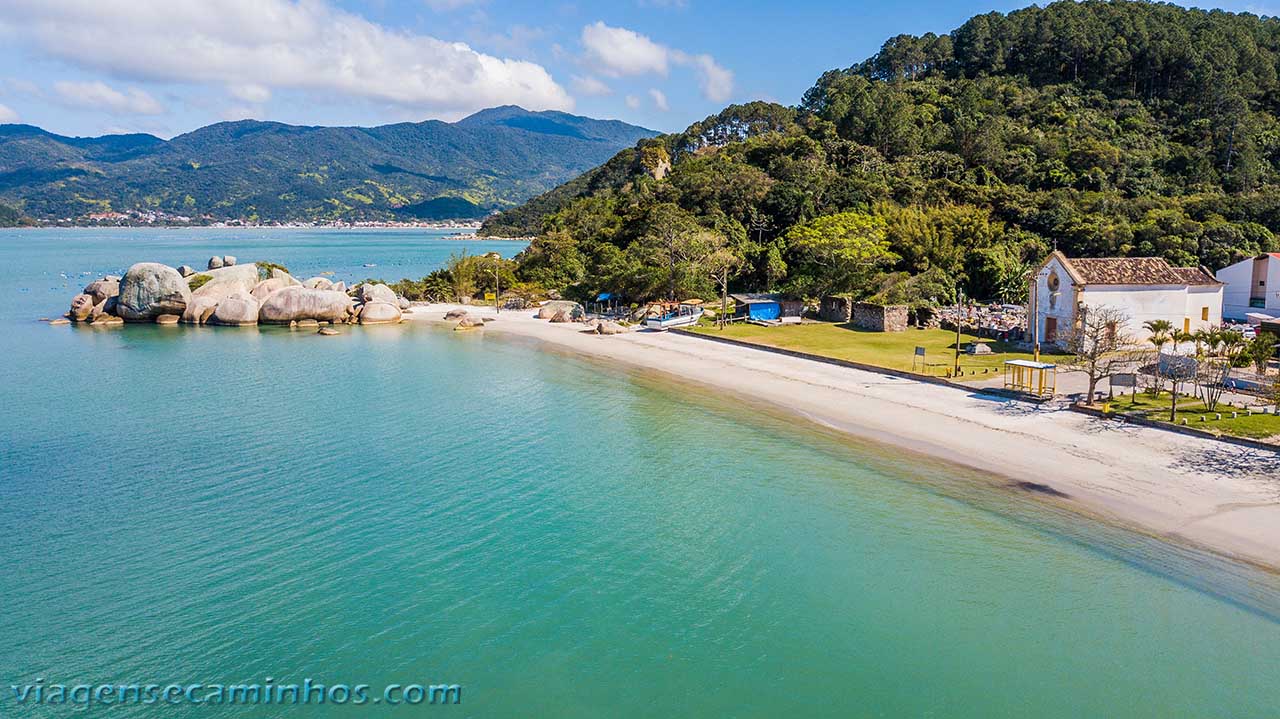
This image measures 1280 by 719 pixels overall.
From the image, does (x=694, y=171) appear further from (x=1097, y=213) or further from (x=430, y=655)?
(x=430, y=655)

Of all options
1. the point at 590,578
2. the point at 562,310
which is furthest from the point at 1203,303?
the point at 562,310

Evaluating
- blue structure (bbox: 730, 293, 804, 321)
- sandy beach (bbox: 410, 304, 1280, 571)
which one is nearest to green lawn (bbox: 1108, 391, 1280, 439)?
sandy beach (bbox: 410, 304, 1280, 571)

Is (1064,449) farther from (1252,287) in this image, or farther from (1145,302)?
(1252,287)

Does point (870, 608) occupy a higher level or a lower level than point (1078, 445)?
lower

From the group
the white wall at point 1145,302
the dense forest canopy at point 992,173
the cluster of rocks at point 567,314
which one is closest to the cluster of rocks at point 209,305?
the cluster of rocks at point 567,314

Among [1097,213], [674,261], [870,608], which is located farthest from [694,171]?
[870,608]
